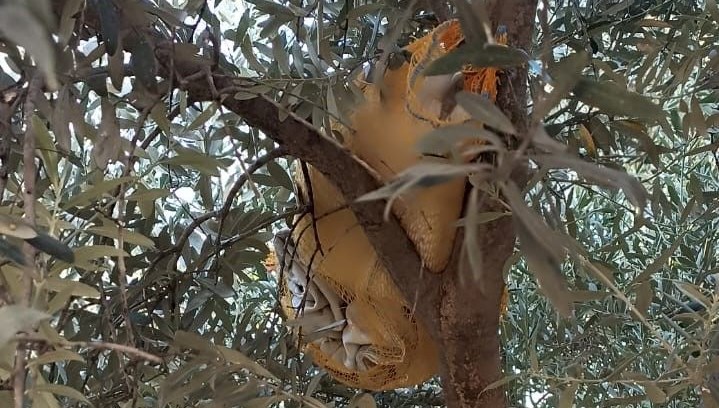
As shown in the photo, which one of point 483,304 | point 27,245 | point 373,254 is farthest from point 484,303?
point 27,245

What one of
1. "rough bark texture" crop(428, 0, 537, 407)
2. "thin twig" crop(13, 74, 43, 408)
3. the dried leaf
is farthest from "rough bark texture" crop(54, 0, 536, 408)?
the dried leaf

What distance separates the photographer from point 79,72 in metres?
0.44

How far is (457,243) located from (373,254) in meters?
0.10

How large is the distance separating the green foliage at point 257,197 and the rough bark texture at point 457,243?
0.06ft

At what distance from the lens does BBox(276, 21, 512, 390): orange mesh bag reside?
0.57 m

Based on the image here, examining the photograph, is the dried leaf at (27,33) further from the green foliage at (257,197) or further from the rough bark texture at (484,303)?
the rough bark texture at (484,303)

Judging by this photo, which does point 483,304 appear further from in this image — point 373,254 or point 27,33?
point 27,33

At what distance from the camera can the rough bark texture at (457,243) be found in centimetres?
50

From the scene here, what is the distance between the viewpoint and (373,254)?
0.66 meters

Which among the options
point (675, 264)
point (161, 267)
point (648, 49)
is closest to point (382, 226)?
point (161, 267)

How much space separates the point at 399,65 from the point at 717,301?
10.9 inches

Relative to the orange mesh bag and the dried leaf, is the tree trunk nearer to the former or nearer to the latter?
the orange mesh bag

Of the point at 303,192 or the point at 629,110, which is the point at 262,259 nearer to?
the point at 303,192

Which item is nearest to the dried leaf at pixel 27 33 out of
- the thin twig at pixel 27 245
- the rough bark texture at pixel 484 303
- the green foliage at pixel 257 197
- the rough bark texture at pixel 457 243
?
the green foliage at pixel 257 197
